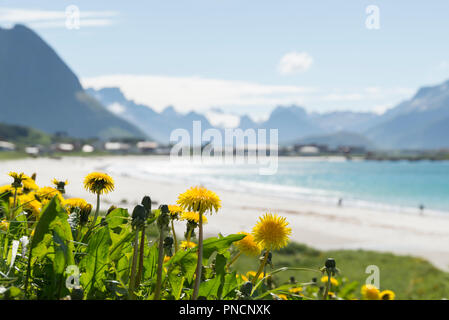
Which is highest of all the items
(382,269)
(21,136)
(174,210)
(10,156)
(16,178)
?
(21,136)

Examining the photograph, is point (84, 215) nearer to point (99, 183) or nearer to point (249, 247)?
point (99, 183)

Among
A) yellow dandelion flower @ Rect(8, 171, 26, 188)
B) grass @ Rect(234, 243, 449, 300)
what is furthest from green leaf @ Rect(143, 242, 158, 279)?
grass @ Rect(234, 243, 449, 300)

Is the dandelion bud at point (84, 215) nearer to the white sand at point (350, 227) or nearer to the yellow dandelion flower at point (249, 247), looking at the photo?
the yellow dandelion flower at point (249, 247)

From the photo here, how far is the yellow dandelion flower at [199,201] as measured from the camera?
50.1 inches

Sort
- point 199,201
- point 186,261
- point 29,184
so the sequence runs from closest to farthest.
Answer: point 199,201 → point 186,261 → point 29,184

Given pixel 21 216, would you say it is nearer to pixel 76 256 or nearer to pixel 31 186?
pixel 76 256

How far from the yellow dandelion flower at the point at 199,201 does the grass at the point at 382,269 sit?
13.6m

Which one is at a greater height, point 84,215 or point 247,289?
point 84,215

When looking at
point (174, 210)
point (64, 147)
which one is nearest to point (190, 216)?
point (174, 210)

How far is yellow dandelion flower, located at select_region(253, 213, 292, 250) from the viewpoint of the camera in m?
1.47

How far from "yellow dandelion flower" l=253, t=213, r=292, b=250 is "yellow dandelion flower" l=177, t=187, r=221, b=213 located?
0.23 metres

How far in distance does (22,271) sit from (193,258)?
532 millimetres

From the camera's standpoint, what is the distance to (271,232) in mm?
1481

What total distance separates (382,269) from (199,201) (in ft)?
64.1
